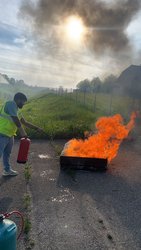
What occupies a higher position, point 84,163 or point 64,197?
point 84,163

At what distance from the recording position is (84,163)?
28.1 ft

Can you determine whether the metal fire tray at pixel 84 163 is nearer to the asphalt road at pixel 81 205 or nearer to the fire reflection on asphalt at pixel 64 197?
the asphalt road at pixel 81 205

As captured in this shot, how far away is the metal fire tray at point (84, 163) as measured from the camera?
27.9ft

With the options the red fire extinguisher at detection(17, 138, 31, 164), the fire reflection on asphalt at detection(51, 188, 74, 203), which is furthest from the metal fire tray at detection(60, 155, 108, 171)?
the fire reflection on asphalt at detection(51, 188, 74, 203)

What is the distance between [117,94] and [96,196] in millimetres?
20061

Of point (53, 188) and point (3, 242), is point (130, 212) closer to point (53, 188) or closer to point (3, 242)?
point (53, 188)

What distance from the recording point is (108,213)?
5922 millimetres

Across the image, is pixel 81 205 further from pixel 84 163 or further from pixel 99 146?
pixel 99 146

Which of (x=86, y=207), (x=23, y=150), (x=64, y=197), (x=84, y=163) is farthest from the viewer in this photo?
(x=84, y=163)

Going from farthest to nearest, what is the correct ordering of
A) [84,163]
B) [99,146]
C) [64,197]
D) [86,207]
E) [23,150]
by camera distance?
[99,146] < [84,163] < [23,150] < [64,197] < [86,207]

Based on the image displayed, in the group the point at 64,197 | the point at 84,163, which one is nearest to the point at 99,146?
the point at 84,163

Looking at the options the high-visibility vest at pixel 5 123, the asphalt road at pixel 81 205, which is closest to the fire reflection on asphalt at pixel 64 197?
the asphalt road at pixel 81 205

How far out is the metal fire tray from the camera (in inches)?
335

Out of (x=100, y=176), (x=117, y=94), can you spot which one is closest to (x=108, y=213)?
(x=100, y=176)
